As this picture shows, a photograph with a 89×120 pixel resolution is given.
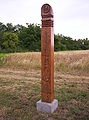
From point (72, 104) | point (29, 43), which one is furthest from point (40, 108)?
point (29, 43)

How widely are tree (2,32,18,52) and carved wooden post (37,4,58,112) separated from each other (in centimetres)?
2132

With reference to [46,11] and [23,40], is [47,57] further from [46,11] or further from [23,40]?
[23,40]

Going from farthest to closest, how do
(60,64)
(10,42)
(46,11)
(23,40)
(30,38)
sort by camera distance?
1. (23,40)
2. (30,38)
3. (10,42)
4. (60,64)
5. (46,11)

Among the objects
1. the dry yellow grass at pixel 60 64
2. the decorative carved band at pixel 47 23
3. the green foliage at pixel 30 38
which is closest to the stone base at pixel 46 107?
the decorative carved band at pixel 47 23

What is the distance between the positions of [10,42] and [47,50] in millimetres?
22208

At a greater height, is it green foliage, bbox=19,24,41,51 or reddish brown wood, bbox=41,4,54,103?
green foliage, bbox=19,24,41,51

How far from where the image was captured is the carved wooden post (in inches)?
101

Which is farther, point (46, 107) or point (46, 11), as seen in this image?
point (46, 107)

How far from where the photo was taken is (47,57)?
8.59 feet

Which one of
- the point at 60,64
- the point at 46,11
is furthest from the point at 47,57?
the point at 60,64

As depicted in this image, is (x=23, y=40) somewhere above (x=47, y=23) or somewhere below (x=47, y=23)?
above

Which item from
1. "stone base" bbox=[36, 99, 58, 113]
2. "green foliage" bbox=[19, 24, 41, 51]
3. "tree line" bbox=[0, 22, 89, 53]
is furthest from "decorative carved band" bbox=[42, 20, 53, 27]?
"green foliage" bbox=[19, 24, 41, 51]

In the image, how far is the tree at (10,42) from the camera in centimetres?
2374

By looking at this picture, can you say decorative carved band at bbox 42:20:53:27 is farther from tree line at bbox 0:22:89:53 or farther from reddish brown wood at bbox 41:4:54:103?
tree line at bbox 0:22:89:53
